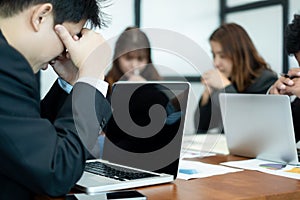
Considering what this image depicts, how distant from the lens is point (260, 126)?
1.23 meters

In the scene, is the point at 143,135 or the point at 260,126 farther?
the point at 260,126

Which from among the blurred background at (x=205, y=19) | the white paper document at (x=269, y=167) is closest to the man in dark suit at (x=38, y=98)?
the white paper document at (x=269, y=167)

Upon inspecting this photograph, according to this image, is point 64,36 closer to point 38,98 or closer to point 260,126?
point 38,98

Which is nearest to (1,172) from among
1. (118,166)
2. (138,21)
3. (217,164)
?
(118,166)

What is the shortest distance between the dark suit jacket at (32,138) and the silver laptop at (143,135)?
92mm

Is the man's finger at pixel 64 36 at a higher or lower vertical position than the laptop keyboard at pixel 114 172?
higher

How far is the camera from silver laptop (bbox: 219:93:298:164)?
1.16 meters

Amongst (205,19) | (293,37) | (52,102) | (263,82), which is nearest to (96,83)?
(52,102)

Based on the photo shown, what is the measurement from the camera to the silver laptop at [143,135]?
870 millimetres

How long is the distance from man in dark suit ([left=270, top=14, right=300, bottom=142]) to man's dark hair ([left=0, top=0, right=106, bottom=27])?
0.67 metres

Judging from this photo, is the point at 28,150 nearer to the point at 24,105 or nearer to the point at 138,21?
the point at 24,105

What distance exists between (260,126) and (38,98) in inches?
27.3

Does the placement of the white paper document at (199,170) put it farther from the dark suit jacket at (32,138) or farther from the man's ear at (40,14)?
the man's ear at (40,14)

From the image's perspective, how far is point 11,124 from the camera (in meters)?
0.69
